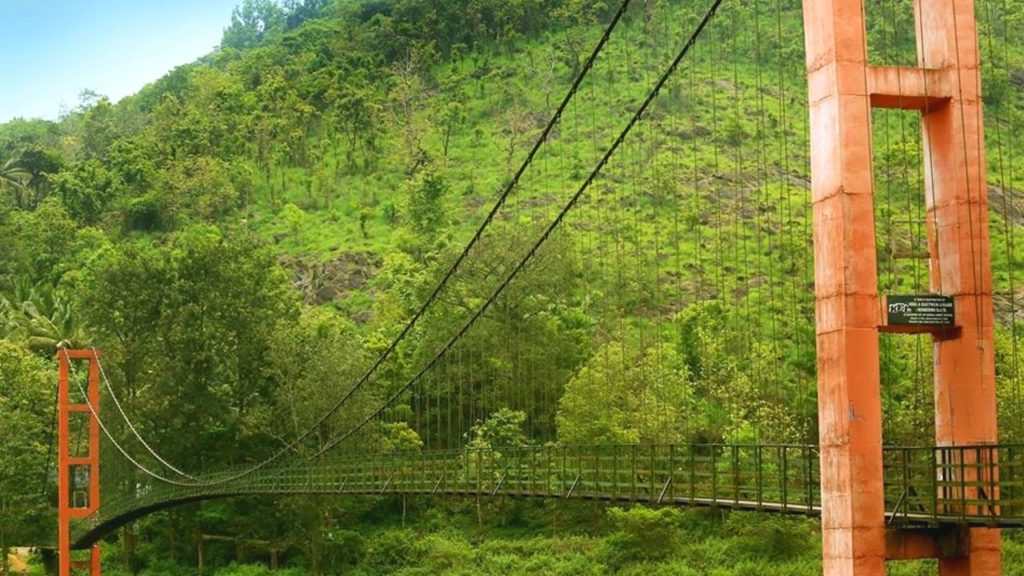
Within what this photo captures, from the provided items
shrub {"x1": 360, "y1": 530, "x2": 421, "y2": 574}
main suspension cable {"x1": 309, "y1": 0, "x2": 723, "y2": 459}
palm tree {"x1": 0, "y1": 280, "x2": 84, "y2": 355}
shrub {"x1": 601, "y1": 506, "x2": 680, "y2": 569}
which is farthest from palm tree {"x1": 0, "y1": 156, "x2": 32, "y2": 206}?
shrub {"x1": 601, "y1": 506, "x2": 680, "y2": 569}

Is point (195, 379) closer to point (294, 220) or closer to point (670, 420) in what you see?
point (670, 420)

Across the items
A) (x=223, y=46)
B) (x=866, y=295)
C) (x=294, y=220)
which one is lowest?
(x=866, y=295)

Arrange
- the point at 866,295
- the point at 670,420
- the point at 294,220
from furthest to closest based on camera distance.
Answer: the point at 294,220 → the point at 670,420 → the point at 866,295

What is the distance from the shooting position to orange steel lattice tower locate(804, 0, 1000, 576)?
12.5 metres

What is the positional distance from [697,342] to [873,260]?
21.3m

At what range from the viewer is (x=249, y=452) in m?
37.0

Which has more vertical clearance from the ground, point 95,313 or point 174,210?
point 174,210

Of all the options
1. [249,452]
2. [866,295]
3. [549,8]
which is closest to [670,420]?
[249,452]

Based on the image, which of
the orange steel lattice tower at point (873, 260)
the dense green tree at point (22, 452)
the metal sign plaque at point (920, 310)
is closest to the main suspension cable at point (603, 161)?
the orange steel lattice tower at point (873, 260)

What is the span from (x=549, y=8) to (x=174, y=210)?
21.3 m

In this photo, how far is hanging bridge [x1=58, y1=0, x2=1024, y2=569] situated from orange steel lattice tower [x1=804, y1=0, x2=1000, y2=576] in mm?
29

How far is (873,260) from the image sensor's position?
41.6ft

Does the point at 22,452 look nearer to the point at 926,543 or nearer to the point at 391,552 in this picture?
the point at 391,552

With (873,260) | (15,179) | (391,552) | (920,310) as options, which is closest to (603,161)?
(920,310)
